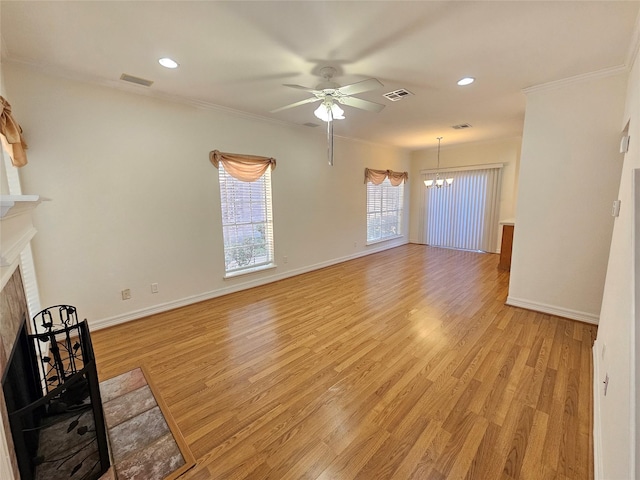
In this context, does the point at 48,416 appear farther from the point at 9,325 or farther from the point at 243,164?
the point at 243,164

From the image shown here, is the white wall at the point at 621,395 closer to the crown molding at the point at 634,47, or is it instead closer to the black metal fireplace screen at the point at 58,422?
the crown molding at the point at 634,47

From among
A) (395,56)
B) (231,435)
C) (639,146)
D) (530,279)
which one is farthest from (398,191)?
(231,435)

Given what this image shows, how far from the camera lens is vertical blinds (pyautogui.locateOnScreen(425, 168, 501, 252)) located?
254 inches

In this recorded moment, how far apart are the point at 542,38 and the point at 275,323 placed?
358 centimetres

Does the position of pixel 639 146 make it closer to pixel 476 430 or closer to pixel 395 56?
pixel 395 56

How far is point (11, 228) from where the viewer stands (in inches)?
52.8

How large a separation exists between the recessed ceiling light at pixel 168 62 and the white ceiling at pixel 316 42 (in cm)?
6

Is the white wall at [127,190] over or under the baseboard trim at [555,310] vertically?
over

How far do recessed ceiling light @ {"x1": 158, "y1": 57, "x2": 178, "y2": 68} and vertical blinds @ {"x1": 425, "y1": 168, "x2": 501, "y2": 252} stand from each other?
21.3 ft

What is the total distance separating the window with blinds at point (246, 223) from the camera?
4.04 metres

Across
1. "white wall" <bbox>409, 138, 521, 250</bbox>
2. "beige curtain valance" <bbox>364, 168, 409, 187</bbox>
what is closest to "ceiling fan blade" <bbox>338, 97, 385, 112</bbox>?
"beige curtain valance" <bbox>364, 168, 409, 187</bbox>

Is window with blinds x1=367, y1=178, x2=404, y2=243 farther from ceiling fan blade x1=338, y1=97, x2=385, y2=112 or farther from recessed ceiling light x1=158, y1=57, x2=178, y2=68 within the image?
recessed ceiling light x1=158, y1=57, x2=178, y2=68

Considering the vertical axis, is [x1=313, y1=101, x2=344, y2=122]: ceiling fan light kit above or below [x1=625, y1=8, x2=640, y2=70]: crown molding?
below

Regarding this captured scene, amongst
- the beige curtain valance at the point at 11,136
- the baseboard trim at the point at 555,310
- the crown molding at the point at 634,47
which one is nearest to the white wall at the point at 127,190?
the beige curtain valance at the point at 11,136
